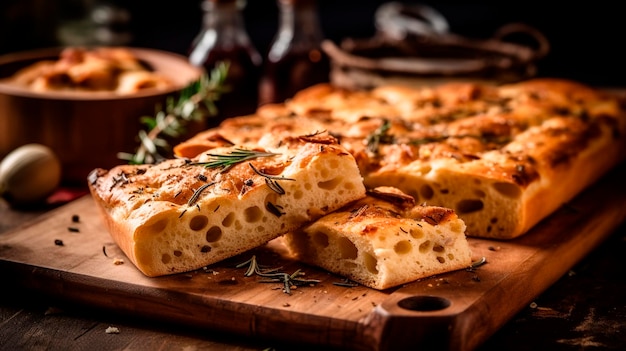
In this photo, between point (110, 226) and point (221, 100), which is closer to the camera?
point (110, 226)

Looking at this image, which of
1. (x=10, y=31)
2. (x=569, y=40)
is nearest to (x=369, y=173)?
(x=10, y=31)

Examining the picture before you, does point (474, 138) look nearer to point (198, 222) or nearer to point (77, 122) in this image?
point (198, 222)

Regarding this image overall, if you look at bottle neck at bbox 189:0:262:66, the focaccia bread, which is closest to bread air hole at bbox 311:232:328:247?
the focaccia bread

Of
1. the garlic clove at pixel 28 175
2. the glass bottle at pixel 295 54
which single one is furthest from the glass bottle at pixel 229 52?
the garlic clove at pixel 28 175

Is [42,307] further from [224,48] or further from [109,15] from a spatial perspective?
[109,15]

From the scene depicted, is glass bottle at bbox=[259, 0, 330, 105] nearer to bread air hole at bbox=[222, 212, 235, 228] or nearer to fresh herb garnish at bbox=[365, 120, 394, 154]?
fresh herb garnish at bbox=[365, 120, 394, 154]

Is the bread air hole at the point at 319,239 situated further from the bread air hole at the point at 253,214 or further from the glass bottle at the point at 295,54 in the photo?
the glass bottle at the point at 295,54
